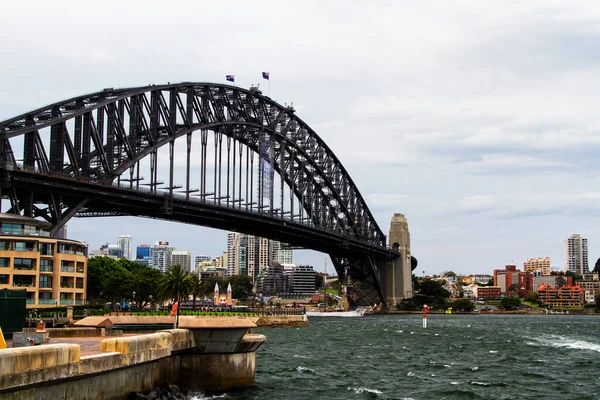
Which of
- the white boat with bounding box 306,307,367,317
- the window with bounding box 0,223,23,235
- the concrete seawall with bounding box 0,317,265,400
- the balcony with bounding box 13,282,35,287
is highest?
the window with bounding box 0,223,23,235

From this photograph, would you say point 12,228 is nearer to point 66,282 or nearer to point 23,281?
point 23,281

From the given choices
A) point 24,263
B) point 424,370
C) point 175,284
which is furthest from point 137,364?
point 175,284

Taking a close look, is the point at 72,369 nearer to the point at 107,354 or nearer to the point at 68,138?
the point at 107,354

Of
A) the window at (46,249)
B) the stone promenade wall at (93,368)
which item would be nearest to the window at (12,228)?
the window at (46,249)

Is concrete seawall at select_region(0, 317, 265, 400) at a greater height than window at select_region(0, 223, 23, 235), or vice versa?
window at select_region(0, 223, 23, 235)

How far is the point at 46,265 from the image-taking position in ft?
268

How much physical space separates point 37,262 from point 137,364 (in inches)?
2145

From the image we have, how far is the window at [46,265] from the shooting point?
80875mm

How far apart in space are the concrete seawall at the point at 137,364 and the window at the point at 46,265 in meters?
48.9

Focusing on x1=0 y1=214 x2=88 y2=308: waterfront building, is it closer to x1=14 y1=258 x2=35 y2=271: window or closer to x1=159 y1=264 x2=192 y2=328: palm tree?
x1=14 y1=258 x2=35 y2=271: window

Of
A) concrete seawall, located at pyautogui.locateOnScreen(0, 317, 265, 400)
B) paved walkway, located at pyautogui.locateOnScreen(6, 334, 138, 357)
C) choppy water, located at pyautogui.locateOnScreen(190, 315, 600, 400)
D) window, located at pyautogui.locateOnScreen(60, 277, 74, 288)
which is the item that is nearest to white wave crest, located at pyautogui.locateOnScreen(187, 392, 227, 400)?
choppy water, located at pyautogui.locateOnScreen(190, 315, 600, 400)

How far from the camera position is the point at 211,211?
385ft

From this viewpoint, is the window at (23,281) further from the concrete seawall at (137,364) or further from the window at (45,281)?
the concrete seawall at (137,364)

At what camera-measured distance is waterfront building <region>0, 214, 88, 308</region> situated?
3034 inches
